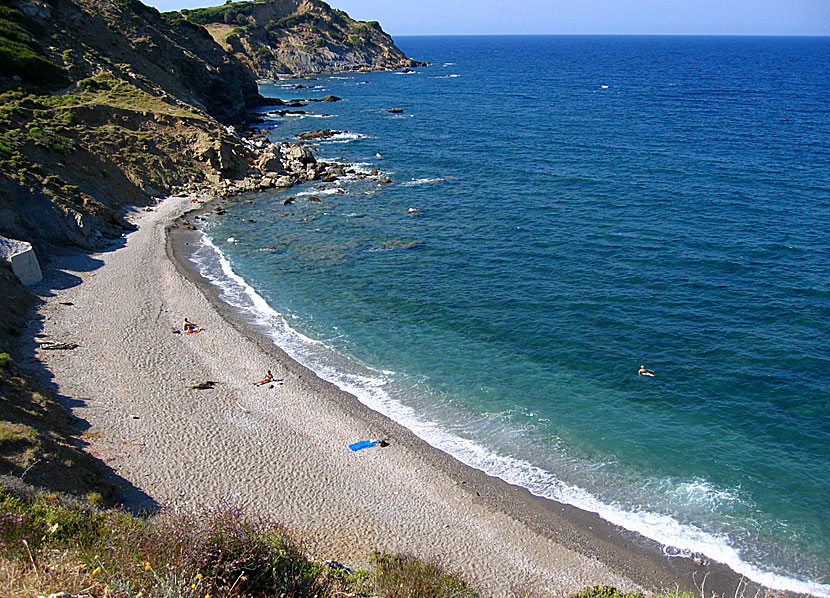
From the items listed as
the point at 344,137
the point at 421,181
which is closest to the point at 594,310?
the point at 421,181

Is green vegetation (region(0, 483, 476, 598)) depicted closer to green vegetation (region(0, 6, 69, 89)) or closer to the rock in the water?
green vegetation (region(0, 6, 69, 89))

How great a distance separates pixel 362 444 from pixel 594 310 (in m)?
18.5

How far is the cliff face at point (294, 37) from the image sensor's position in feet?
541

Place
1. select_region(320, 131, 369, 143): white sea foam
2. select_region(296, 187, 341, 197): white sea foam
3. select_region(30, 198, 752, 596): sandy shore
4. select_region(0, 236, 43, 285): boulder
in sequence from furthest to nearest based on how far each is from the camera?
1. select_region(320, 131, 369, 143): white sea foam
2. select_region(296, 187, 341, 197): white sea foam
3. select_region(0, 236, 43, 285): boulder
4. select_region(30, 198, 752, 596): sandy shore

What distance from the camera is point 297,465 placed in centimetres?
2498

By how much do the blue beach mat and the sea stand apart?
240 centimetres

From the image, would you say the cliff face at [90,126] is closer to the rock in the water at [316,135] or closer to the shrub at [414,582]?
the rock in the water at [316,135]

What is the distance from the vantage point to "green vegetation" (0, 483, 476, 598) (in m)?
11.1

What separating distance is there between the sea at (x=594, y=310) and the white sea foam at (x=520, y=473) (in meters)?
0.10

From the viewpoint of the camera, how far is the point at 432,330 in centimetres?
3650

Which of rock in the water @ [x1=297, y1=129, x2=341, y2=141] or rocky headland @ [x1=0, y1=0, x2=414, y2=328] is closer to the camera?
rocky headland @ [x1=0, y1=0, x2=414, y2=328]

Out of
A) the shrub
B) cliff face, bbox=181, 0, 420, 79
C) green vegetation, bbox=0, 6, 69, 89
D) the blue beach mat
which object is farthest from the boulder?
cliff face, bbox=181, 0, 420, 79

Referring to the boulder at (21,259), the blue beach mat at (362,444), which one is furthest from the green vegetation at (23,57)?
the blue beach mat at (362,444)

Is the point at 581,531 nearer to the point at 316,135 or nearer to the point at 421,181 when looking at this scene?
the point at 421,181
